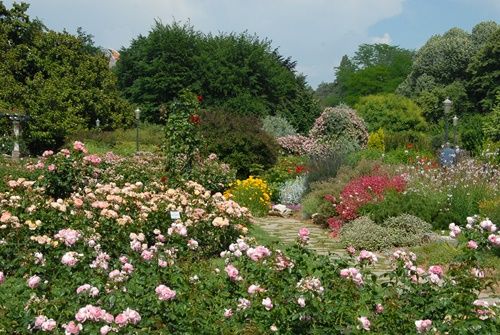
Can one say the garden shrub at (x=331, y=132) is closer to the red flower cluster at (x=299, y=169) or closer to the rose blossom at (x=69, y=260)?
the red flower cluster at (x=299, y=169)

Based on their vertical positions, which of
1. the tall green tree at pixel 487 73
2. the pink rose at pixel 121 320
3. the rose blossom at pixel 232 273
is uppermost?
the tall green tree at pixel 487 73

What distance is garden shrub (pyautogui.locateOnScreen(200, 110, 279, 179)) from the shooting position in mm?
17734

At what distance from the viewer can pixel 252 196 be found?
1373cm

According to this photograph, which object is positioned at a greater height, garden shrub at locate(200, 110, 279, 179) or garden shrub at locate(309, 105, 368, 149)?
garden shrub at locate(309, 105, 368, 149)

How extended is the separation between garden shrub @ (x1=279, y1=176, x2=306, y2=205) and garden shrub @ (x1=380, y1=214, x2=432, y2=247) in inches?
187

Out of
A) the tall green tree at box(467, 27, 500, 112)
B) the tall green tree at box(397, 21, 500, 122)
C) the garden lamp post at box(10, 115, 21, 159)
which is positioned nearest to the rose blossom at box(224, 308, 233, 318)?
the garden lamp post at box(10, 115, 21, 159)

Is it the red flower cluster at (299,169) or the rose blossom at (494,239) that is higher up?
the rose blossom at (494,239)

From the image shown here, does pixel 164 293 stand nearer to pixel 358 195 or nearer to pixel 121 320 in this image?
pixel 121 320

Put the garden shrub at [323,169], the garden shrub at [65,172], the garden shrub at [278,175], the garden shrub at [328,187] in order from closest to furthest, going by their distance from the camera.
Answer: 1. the garden shrub at [65,172]
2. the garden shrub at [328,187]
3. the garden shrub at [323,169]
4. the garden shrub at [278,175]

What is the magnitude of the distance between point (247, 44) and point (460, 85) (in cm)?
1369

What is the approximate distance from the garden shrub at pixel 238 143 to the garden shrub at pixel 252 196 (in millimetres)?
3322

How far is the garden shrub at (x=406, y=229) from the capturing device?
9.23 m

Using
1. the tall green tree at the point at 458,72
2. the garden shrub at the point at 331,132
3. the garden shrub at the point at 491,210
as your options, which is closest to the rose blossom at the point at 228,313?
the garden shrub at the point at 491,210

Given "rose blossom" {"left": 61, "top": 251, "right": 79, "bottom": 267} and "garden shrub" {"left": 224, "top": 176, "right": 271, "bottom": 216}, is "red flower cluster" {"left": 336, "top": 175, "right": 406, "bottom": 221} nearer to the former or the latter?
"garden shrub" {"left": 224, "top": 176, "right": 271, "bottom": 216}
